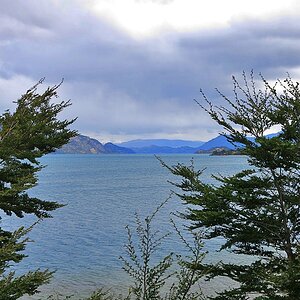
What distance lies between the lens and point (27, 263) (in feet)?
106

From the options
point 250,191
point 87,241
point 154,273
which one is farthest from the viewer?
point 87,241

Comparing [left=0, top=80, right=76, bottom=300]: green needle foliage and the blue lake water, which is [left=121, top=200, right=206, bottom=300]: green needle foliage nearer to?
[left=0, top=80, right=76, bottom=300]: green needle foliage

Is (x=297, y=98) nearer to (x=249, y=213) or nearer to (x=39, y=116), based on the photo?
(x=249, y=213)

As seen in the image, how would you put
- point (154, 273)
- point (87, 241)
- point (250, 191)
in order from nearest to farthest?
1. point (154, 273)
2. point (250, 191)
3. point (87, 241)

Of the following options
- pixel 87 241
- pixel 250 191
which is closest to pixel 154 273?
pixel 250 191

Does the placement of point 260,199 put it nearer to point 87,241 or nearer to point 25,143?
point 25,143

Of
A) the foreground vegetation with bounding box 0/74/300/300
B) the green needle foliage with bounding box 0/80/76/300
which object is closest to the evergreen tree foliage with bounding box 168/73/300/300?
the foreground vegetation with bounding box 0/74/300/300

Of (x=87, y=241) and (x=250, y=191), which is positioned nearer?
(x=250, y=191)

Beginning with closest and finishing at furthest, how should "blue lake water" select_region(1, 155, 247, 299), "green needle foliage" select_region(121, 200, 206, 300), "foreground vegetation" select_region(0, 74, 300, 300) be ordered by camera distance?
"green needle foliage" select_region(121, 200, 206, 300) → "foreground vegetation" select_region(0, 74, 300, 300) → "blue lake water" select_region(1, 155, 247, 299)

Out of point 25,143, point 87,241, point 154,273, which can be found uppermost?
point 25,143

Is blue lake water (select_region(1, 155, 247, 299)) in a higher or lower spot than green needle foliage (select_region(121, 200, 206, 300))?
lower

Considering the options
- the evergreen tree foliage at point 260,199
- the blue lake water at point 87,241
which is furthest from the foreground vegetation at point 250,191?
the blue lake water at point 87,241

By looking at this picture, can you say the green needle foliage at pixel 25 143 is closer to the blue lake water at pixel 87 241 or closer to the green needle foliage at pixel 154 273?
the green needle foliage at pixel 154 273

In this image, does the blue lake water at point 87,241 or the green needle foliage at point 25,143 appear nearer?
the green needle foliage at point 25,143
